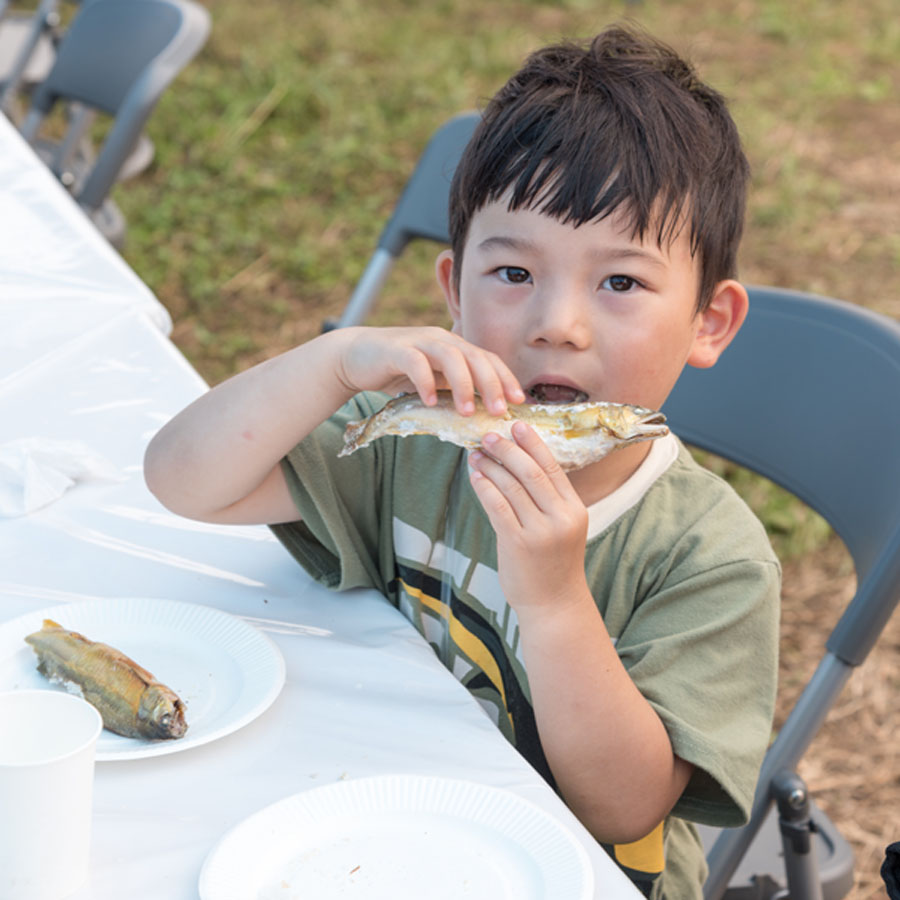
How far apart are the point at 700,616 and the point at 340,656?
1.23 ft

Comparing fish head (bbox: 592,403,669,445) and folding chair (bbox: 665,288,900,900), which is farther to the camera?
folding chair (bbox: 665,288,900,900)

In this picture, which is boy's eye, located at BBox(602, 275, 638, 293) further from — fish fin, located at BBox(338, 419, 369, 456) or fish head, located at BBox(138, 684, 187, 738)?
fish head, located at BBox(138, 684, 187, 738)

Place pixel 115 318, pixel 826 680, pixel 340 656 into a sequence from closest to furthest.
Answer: pixel 340 656, pixel 826 680, pixel 115 318

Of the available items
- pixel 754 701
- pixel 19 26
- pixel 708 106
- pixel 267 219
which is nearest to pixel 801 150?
pixel 267 219

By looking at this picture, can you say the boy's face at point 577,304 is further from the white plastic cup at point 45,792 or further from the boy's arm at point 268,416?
the white plastic cup at point 45,792

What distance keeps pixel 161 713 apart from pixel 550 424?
1.47 feet

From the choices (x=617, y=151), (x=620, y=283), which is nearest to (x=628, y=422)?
(x=620, y=283)

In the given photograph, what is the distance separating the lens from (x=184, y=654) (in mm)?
1139

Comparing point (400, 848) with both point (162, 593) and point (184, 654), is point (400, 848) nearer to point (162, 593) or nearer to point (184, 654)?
point (184, 654)

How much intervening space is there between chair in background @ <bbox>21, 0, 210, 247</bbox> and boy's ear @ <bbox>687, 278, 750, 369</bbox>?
1.92 m

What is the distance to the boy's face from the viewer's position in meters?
1.23

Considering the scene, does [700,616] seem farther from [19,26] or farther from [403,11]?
[403,11]

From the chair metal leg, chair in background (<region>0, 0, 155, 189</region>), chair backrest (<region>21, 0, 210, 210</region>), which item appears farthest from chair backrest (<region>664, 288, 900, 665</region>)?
chair in background (<region>0, 0, 155, 189</region>)

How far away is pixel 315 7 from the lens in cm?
661
